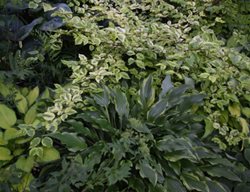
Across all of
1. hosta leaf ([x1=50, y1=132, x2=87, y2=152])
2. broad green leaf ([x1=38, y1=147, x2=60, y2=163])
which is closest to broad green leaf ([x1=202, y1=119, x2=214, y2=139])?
hosta leaf ([x1=50, y1=132, x2=87, y2=152])

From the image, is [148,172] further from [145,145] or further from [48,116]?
[48,116]

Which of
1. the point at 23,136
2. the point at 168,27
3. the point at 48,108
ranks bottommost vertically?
the point at 23,136

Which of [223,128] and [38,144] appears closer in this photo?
[38,144]

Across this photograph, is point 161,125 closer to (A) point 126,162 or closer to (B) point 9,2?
(A) point 126,162

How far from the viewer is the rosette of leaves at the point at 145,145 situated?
196 centimetres

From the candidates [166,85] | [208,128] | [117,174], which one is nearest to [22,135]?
[117,174]

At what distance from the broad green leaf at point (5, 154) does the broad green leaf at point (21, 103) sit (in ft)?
0.82

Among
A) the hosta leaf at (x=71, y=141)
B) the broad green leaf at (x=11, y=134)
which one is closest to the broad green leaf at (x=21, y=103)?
the broad green leaf at (x=11, y=134)

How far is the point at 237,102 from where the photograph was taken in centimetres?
238

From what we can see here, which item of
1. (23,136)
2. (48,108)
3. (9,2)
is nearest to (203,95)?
(48,108)

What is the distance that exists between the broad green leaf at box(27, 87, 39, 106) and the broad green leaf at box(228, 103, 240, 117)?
1154 millimetres

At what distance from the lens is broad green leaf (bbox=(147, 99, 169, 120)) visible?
7.11 feet

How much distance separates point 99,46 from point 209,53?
708 millimetres

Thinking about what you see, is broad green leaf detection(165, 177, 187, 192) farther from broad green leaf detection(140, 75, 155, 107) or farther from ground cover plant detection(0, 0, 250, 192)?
broad green leaf detection(140, 75, 155, 107)
